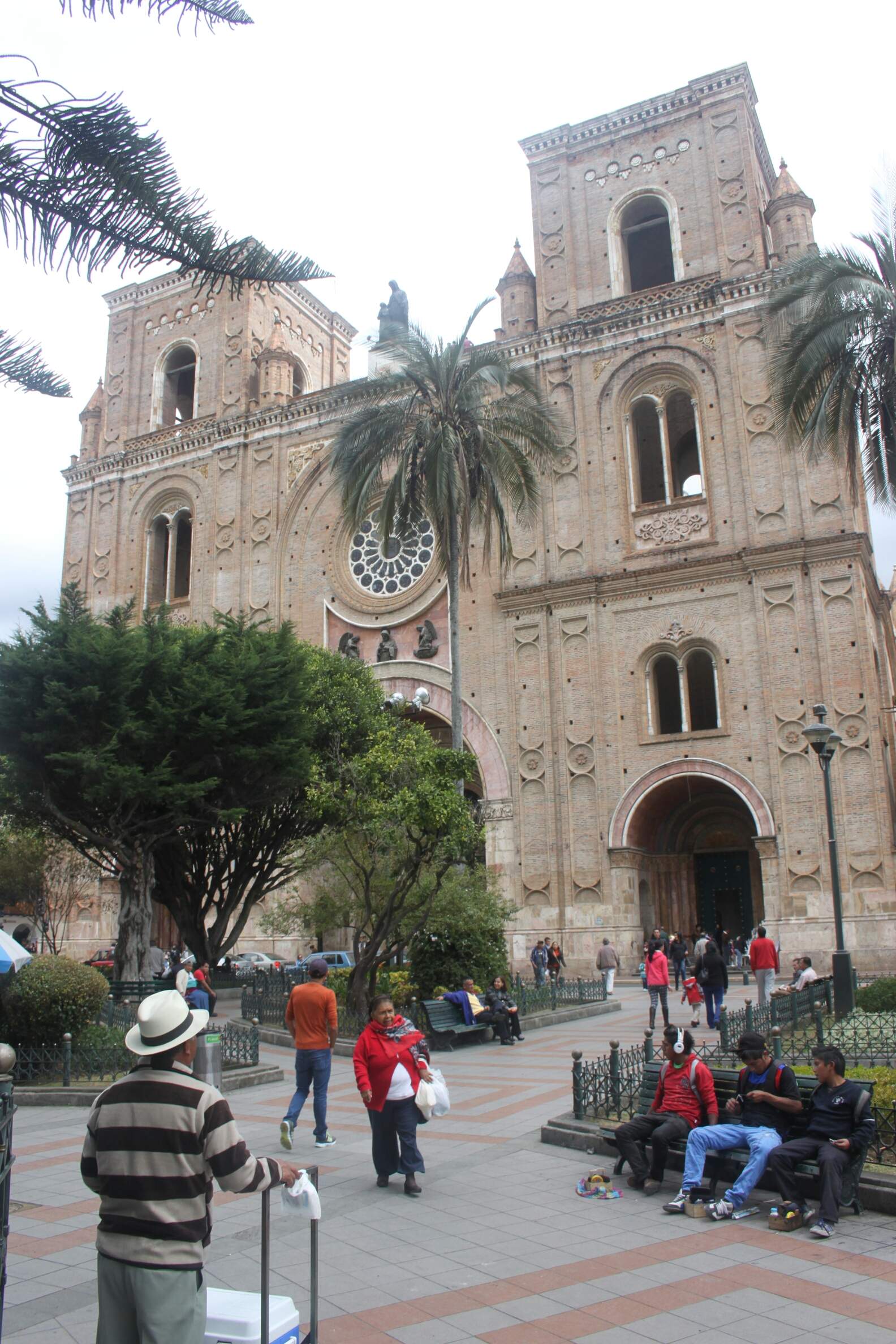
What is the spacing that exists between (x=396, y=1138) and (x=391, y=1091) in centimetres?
41

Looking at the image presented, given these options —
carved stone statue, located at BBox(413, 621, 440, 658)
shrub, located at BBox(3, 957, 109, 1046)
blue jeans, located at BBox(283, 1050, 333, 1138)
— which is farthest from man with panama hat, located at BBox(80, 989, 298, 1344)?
carved stone statue, located at BBox(413, 621, 440, 658)

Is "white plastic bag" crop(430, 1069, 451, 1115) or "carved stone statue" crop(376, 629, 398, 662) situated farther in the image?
"carved stone statue" crop(376, 629, 398, 662)

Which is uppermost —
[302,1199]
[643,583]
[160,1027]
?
[643,583]

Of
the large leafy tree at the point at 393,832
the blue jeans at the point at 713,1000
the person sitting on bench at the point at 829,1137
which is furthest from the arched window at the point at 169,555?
the person sitting on bench at the point at 829,1137

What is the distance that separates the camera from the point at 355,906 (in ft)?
72.9

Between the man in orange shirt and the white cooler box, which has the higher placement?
the man in orange shirt

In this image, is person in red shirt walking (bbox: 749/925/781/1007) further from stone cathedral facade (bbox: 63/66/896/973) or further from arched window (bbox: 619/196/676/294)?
arched window (bbox: 619/196/676/294)

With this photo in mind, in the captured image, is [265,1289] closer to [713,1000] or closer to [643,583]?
[713,1000]

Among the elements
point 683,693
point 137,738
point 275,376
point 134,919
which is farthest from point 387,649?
point 134,919

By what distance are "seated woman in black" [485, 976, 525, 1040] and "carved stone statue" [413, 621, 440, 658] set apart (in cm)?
1510

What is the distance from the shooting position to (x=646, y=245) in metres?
33.6

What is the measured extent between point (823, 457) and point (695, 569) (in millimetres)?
4076

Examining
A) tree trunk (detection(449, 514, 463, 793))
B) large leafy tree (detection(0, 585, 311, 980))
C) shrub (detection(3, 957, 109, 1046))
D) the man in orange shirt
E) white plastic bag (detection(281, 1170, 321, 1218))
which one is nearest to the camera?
white plastic bag (detection(281, 1170, 321, 1218))

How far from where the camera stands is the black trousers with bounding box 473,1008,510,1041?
15562mm
